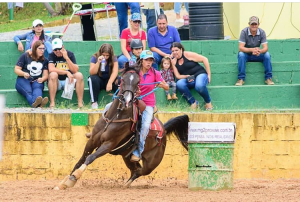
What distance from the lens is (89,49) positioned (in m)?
16.8

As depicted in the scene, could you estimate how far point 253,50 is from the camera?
15.4m

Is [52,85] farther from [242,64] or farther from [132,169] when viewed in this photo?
[242,64]

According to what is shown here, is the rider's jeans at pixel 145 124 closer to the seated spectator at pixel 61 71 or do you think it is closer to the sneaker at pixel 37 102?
the seated spectator at pixel 61 71

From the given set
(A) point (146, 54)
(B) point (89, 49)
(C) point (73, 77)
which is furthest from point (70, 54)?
(A) point (146, 54)

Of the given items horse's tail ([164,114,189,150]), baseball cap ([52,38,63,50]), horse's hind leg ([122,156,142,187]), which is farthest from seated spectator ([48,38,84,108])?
horse's tail ([164,114,189,150])

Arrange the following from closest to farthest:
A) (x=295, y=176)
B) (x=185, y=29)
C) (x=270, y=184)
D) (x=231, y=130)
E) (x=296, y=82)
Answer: (x=231, y=130), (x=270, y=184), (x=295, y=176), (x=296, y=82), (x=185, y=29)

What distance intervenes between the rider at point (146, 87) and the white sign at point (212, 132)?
0.74 metres

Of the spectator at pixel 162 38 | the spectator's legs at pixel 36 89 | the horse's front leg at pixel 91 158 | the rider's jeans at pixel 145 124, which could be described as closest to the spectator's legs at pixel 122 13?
the spectator at pixel 162 38

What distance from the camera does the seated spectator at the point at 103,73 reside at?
14.1 metres

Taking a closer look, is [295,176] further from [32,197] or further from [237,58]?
[32,197]

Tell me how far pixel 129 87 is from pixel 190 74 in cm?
404

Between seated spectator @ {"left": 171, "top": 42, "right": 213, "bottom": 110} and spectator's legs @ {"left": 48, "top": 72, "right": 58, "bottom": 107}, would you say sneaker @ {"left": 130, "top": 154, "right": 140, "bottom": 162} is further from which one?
spectator's legs @ {"left": 48, "top": 72, "right": 58, "bottom": 107}

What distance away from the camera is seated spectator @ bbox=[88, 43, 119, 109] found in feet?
46.4

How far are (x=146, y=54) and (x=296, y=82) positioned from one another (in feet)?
19.4
